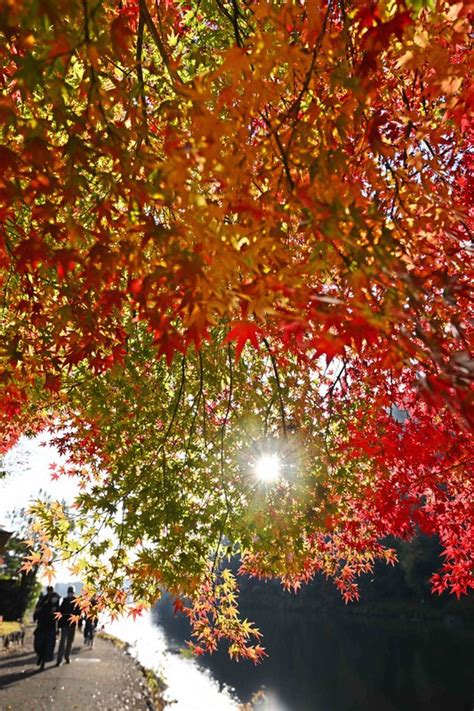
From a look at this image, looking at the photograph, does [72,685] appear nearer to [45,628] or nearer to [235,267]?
[45,628]

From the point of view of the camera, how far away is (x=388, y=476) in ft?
20.8

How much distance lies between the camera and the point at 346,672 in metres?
19.6

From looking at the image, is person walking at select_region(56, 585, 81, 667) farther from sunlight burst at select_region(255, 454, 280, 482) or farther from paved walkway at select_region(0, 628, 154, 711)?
sunlight burst at select_region(255, 454, 280, 482)

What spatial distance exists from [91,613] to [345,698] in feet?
50.5

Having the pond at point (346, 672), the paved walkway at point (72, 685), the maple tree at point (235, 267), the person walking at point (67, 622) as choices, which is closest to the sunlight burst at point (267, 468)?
the maple tree at point (235, 267)

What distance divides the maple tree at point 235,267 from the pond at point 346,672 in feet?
35.3

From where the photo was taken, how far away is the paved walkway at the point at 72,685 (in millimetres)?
7551

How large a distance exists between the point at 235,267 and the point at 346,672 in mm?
22443

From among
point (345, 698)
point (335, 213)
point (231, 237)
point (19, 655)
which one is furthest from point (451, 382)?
point (345, 698)

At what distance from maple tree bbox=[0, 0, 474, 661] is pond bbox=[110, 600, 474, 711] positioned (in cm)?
1075

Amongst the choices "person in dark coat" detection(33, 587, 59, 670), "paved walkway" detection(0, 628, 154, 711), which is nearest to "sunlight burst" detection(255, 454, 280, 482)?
"paved walkway" detection(0, 628, 154, 711)

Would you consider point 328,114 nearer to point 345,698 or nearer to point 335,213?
point 335,213

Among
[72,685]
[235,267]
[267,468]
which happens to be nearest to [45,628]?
[72,685]

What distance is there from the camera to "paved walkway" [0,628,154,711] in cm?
755
